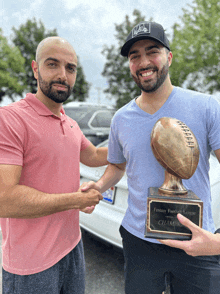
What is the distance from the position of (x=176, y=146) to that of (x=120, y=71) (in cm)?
1501

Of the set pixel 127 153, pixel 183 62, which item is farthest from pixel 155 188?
pixel 183 62

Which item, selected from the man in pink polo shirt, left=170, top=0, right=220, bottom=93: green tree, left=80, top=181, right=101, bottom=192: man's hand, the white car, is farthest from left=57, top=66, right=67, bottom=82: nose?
left=170, top=0, right=220, bottom=93: green tree

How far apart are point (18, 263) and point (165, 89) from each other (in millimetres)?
1326

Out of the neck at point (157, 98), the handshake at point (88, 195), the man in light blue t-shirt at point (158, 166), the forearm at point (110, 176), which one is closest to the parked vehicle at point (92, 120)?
the forearm at point (110, 176)

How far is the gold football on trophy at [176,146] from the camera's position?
3.54 feet

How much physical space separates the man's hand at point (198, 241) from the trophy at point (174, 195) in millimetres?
26

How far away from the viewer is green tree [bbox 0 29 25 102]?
23141mm

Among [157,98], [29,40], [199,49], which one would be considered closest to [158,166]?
[157,98]

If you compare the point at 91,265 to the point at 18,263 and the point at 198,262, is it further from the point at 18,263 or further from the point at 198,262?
the point at 198,262

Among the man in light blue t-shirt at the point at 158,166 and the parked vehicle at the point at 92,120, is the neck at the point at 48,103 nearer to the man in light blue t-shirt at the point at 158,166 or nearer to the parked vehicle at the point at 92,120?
the man in light blue t-shirt at the point at 158,166

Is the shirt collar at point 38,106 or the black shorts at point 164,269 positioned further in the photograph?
the shirt collar at point 38,106

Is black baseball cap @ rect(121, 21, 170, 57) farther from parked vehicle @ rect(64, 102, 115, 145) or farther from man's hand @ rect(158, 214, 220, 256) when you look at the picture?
parked vehicle @ rect(64, 102, 115, 145)

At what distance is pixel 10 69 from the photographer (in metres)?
24.2

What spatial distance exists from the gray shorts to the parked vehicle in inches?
147
